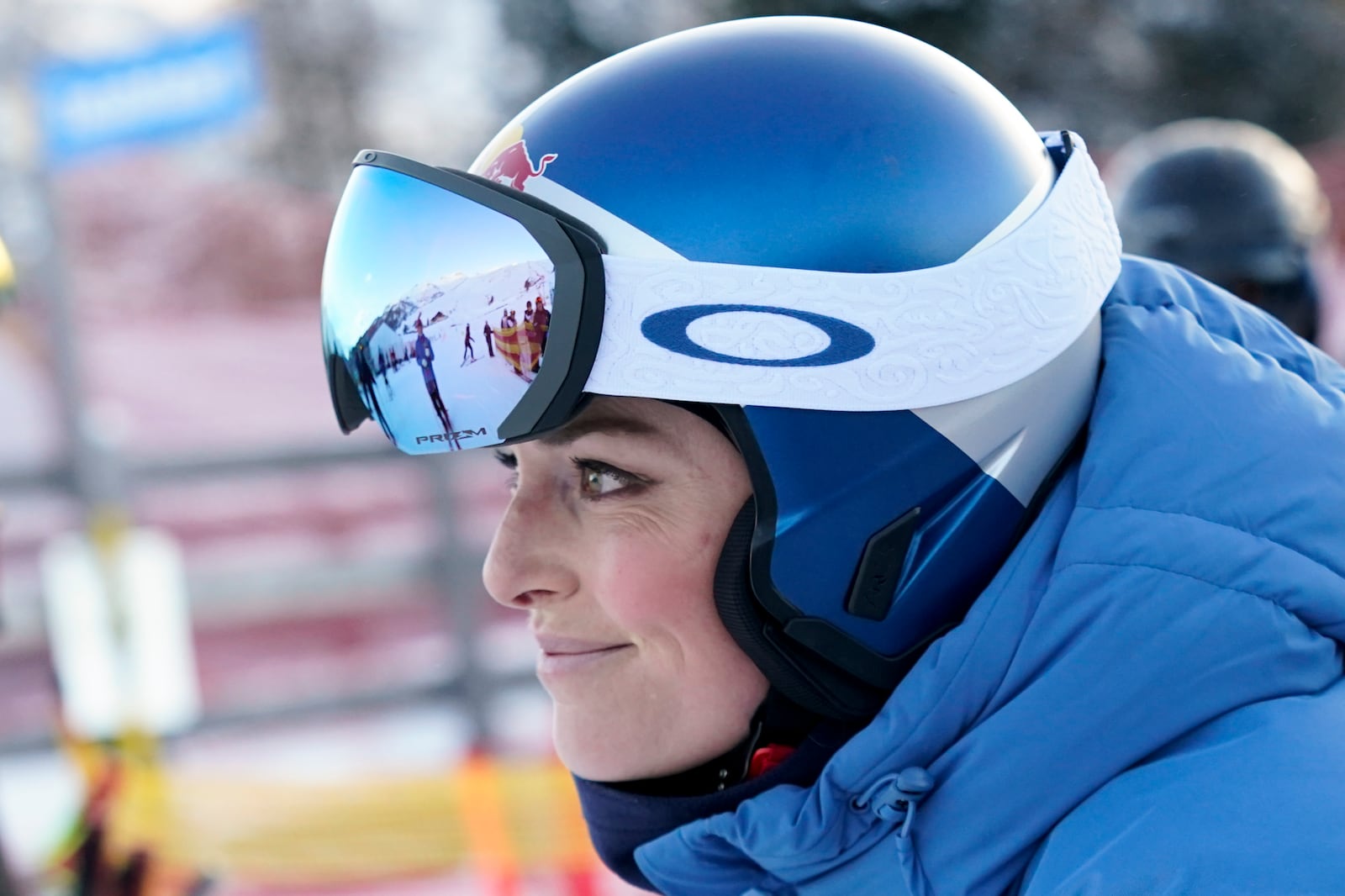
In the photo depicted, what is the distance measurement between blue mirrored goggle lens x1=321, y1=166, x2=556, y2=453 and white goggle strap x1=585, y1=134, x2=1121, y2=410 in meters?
0.11

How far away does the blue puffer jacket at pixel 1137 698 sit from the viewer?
1.33 meters

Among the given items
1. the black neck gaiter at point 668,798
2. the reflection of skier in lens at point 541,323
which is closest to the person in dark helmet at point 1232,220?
the black neck gaiter at point 668,798

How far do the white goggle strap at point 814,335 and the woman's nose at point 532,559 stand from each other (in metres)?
0.22

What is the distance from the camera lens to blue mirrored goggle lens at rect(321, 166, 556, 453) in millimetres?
1703

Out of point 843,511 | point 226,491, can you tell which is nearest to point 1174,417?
point 843,511

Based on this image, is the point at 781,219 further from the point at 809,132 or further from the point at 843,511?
the point at 843,511

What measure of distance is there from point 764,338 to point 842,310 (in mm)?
98

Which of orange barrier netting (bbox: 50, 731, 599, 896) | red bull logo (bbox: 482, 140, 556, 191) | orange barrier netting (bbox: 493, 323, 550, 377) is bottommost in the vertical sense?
orange barrier netting (bbox: 50, 731, 599, 896)

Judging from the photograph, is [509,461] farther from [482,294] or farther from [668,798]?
[668,798]

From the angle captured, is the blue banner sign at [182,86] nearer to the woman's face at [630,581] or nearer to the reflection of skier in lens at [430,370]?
the reflection of skier in lens at [430,370]

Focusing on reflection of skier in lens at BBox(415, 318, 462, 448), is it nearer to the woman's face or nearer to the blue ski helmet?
the woman's face

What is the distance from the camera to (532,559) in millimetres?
1800

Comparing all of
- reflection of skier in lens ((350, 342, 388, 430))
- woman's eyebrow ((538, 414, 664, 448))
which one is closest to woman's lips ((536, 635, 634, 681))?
woman's eyebrow ((538, 414, 664, 448))

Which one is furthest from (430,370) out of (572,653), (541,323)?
(572,653)
